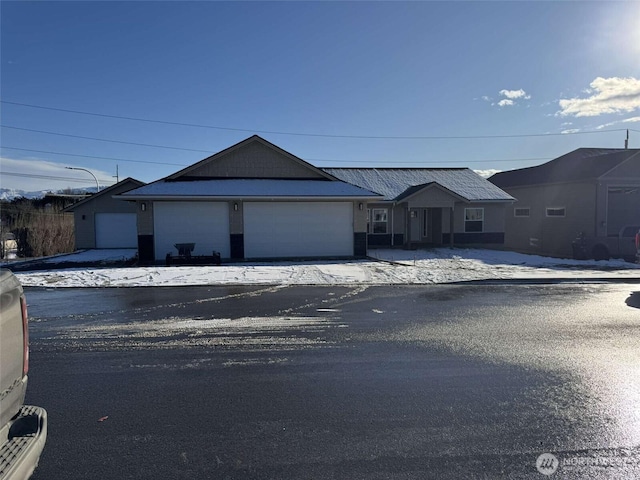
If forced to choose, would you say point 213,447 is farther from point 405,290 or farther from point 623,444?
point 405,290

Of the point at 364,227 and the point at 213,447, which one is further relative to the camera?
the point at 364,227

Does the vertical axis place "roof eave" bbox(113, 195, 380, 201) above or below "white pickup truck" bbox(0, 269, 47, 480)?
above

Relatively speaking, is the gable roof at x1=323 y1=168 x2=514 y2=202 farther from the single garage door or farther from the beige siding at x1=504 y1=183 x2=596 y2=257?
the single garage door

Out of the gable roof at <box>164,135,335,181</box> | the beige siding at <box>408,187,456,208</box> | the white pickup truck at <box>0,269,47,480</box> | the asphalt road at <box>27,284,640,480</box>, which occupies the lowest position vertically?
the asphalt road at <box>27,284,640,480</box>

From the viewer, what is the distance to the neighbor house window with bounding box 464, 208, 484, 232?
77.0 feet

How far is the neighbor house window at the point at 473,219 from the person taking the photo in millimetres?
23469

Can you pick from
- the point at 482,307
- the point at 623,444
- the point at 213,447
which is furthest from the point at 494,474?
the point at 482,307

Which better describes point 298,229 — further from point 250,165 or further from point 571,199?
point 571,199

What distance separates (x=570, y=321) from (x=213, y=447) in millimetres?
7053

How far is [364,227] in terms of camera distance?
19.0m

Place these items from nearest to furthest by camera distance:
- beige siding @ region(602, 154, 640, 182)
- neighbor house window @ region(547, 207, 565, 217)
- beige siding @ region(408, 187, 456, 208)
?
1. beige siding @ region(602, 154, 640, 182)
2. beige siding @ region(408, 187, 456, 208)
3. neighbor house window @ region(547, 207, 565, 217)

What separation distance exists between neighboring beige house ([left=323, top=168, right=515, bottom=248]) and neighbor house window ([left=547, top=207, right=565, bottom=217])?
117 inches

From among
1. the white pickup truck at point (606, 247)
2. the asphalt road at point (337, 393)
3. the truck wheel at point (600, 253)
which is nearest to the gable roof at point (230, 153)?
the asphalt road at point (337, 393)

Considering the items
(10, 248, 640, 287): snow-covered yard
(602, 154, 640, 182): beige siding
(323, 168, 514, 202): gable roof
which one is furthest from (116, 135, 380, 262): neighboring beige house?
(602, 154, 640, 182): beige siding
